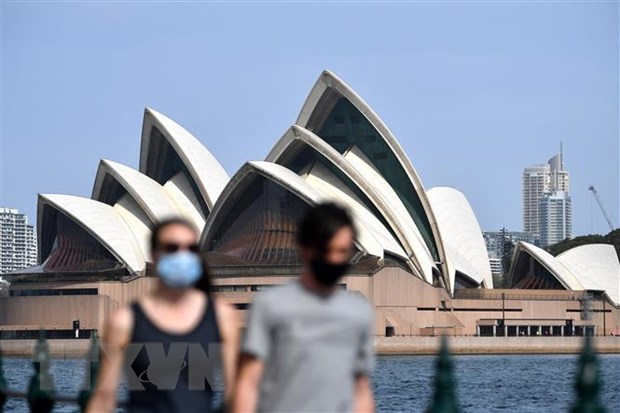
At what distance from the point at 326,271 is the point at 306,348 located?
285mm

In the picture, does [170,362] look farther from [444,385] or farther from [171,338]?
[444,385]

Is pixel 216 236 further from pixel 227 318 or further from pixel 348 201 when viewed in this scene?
pixel 227 318

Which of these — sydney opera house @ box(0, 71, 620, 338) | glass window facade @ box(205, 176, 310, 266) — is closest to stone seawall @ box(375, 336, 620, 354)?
sydney opera house @ box(0, 71, 620, 338)

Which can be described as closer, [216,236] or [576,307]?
[216,236]

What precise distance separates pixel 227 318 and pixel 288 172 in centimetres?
6198

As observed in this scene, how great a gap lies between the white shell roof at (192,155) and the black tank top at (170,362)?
63.0m

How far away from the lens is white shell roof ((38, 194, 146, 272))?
226ft

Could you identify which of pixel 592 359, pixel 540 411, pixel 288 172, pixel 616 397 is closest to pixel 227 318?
pixel 592 359

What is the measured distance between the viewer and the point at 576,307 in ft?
251

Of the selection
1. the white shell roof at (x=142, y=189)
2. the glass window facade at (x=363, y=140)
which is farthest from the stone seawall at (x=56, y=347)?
the glass window facade at (x=363, y=140)

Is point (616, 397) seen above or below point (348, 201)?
below

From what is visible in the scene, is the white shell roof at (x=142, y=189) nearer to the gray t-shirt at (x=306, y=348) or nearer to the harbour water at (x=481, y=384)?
the harbour water at (x=481, y=384)

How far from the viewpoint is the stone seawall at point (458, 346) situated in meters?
68.8

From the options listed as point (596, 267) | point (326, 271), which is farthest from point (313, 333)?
point (596, 267)
